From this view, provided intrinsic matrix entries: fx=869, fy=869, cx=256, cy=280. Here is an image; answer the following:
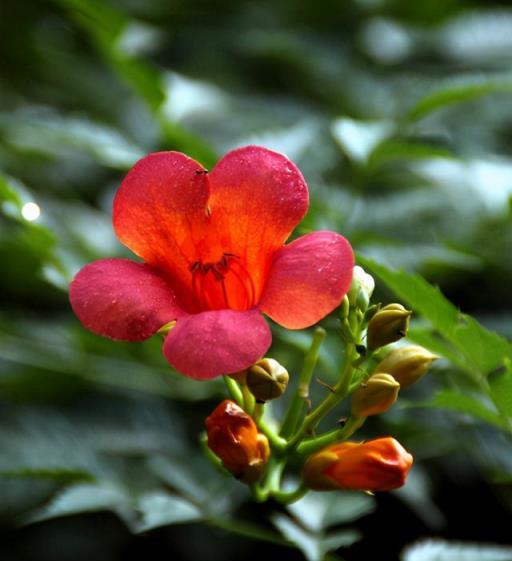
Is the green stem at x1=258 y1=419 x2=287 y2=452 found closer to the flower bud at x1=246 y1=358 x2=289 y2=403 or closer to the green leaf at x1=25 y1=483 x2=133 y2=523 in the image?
the flower bud at x1=246 y1=358 x2=289 y2=403

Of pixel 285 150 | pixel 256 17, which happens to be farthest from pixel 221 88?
pixel 285 150

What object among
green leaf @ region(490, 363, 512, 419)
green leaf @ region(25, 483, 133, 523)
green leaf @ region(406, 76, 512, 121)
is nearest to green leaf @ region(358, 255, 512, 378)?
green leaf @ region(490, 363, 512, 419)

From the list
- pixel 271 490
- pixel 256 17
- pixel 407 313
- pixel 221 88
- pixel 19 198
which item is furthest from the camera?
pixel 256 17

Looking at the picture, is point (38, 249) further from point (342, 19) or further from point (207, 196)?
point (342, 19)

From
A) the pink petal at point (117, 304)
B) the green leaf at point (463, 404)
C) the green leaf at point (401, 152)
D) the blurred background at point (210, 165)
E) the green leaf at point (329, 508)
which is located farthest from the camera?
the green leaf at point (401, 152)

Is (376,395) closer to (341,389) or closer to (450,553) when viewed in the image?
(341,389)

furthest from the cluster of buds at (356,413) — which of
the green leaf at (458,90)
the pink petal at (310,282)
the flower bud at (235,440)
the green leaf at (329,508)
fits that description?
the green leaf at (458,90)

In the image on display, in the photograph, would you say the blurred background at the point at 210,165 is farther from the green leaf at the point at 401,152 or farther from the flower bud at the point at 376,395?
the flower bud at the point at 376,395

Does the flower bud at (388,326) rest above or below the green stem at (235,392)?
above
